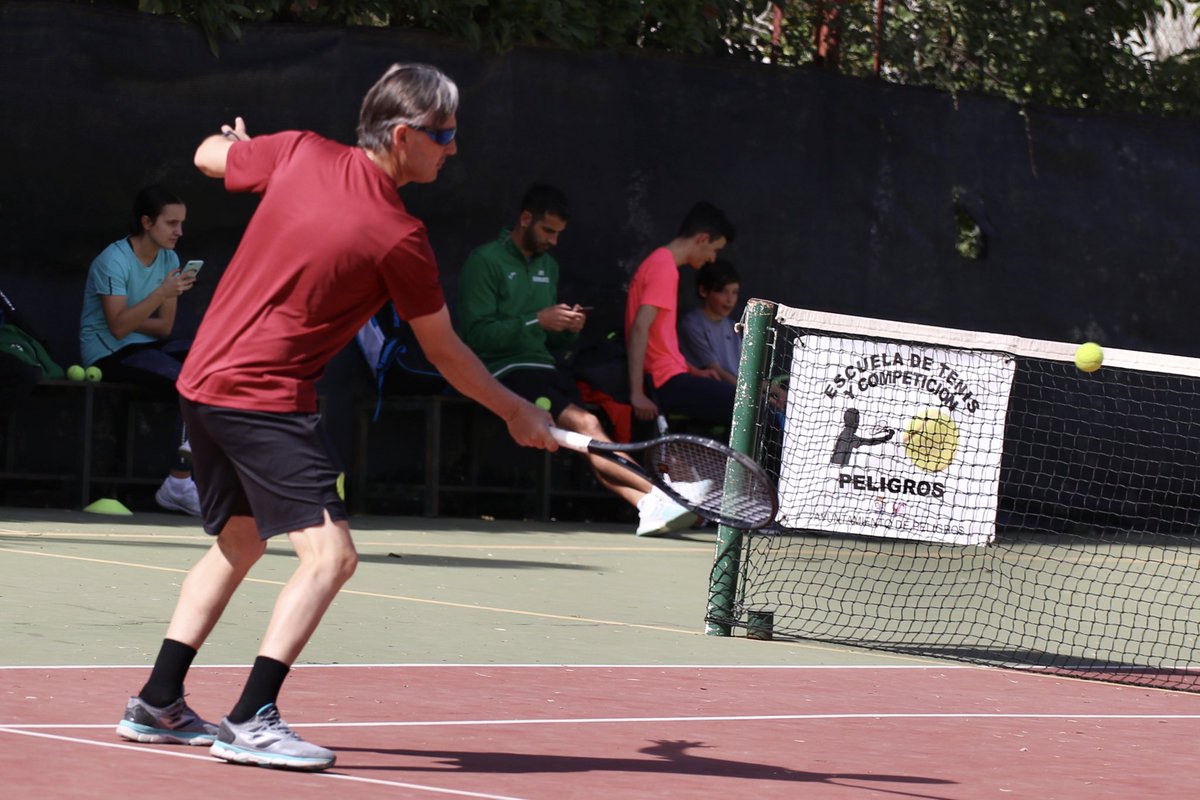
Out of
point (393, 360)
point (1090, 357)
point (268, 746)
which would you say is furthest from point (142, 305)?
point (268, 746)

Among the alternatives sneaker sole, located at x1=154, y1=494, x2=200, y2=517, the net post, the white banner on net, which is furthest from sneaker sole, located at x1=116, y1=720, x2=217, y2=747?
sneaker sole, located at x1=154, y1=494, x2=200, y2=517

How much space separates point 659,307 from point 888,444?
10.5 ft

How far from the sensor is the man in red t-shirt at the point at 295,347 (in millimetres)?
4102

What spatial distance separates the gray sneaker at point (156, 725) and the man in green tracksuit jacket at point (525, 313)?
6.16 metres

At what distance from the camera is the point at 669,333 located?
10.9m

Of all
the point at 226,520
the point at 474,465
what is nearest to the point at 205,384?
the point at 226,520

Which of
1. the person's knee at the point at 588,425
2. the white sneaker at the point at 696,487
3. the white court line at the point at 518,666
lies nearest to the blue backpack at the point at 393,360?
the person's knee at the point at 588,425

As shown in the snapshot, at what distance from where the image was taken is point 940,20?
518 inches

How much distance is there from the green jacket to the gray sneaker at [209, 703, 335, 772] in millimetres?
6435

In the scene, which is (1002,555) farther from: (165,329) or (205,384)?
(205,384)

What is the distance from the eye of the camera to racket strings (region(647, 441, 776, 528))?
16.3ft

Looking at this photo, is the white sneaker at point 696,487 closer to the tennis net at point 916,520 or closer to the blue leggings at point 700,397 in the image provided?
the tennis net at point 916,520

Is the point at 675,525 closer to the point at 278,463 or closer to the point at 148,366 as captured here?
the point at 148,366

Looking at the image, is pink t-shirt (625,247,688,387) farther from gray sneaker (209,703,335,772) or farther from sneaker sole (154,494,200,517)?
gray sneaker (209,703,335,772)
